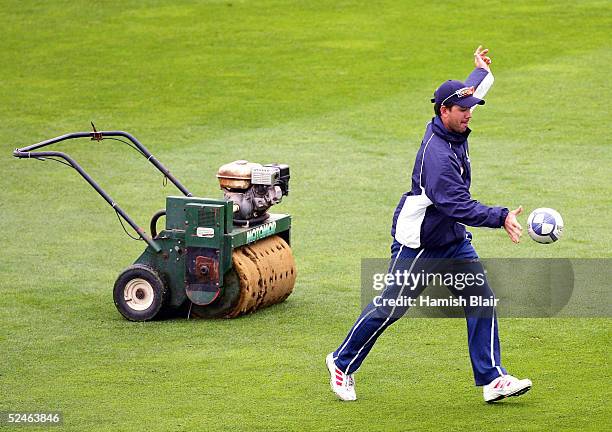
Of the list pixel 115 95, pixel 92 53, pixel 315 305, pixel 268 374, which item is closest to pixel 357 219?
pixel 315 305

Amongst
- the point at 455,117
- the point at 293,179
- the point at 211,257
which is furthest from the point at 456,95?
the point at 293,179

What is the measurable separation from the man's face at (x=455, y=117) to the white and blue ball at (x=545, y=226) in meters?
0.72

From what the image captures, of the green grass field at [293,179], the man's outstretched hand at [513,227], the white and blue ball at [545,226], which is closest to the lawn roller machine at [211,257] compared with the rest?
the green grass field at [293,179]

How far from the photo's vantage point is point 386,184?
47.9 feet

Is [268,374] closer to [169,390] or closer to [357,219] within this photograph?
[169,390]

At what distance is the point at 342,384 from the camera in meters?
7.91

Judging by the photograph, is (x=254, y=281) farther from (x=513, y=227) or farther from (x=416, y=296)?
(x=513, y=227)

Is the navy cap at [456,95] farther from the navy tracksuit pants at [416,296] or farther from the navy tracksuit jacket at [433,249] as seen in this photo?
the navy tracksuit pants at [416,296]

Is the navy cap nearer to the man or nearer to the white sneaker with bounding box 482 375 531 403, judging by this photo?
the man

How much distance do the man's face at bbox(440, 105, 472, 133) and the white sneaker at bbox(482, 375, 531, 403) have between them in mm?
1451

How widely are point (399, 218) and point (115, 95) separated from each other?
11.9 m

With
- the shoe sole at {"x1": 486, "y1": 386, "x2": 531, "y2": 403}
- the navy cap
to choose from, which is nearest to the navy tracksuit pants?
the shoe sole at {"x1": 486, "y1": 386, "x2": 531, "y2": 403}

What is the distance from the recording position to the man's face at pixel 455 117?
7730mm

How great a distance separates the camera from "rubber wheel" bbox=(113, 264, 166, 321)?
9672mm
